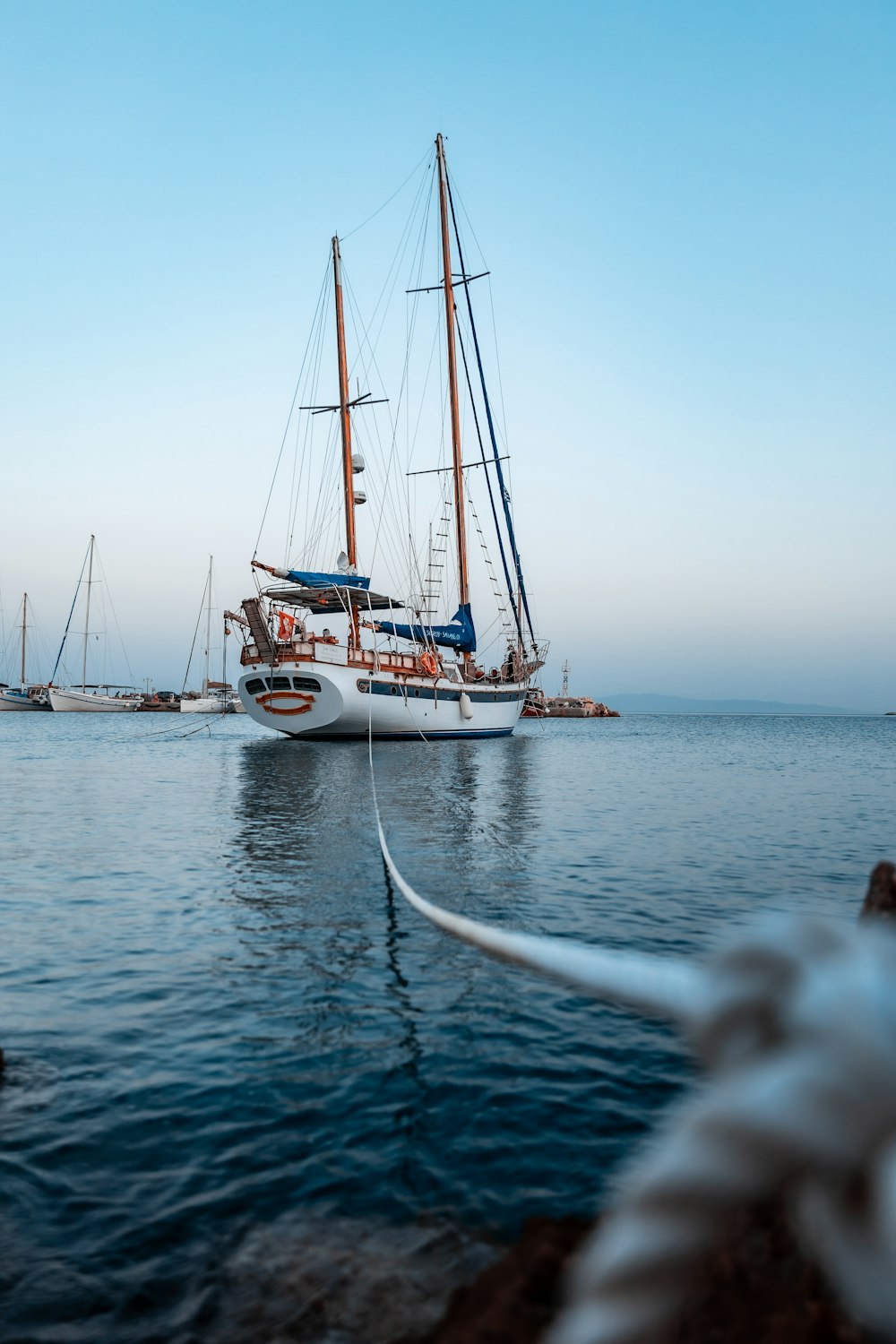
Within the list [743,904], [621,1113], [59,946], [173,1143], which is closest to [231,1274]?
[173,1143]

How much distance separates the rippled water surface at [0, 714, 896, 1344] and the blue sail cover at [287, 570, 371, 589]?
21.5 metres

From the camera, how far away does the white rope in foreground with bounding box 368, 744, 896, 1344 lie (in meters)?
0.73

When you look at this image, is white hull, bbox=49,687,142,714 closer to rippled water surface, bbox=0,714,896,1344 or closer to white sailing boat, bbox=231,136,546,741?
white sailing boat, bbox=231,136,546,741

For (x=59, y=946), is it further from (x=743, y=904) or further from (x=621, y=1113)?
(x=743, y=904)

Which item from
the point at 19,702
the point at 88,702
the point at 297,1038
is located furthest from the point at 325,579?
the point at 19,702

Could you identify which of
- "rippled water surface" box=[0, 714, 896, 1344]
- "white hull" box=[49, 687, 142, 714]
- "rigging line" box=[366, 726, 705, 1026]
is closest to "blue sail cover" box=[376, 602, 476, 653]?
"rippled water surface" box=[0, 714, 896, 1344]

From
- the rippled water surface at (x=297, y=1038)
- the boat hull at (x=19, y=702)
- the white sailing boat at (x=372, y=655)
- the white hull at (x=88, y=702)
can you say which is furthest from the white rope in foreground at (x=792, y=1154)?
the boat hull at (x=19, y=702)

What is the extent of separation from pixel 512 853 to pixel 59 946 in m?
7.21

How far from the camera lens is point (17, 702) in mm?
108062

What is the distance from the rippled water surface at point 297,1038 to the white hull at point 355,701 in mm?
19285

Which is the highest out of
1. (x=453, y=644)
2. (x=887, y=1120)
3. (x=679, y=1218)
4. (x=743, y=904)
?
(x=453, y=644)

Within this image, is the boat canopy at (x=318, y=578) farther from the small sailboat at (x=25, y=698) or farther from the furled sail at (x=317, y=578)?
the small sailboat at (x=25, y=698)

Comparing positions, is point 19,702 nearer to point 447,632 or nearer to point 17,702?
point 17,702

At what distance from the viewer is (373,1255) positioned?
334cm
